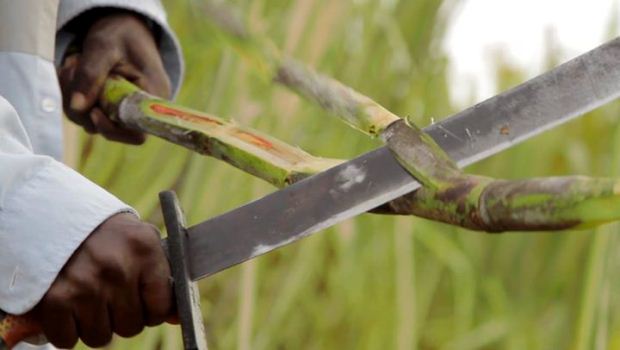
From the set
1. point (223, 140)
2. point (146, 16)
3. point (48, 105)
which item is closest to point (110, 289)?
point (223, 140)

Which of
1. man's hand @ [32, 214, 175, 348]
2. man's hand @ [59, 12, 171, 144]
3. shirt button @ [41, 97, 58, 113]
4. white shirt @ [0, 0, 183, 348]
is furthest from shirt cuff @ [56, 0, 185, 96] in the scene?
man's hand @ [32, 214, 175, 348]

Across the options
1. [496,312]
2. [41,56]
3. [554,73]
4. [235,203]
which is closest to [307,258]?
[235,203]

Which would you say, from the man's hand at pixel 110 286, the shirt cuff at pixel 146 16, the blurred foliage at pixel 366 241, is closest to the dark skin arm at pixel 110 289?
the man's hand at pixel 110 286

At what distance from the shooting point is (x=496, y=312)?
191 cm

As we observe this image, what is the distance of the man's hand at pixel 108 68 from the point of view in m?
1.12

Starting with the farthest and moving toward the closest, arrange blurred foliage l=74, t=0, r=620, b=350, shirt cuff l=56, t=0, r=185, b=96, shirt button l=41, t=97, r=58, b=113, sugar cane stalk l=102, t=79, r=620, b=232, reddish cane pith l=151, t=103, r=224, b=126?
blurred foliage l=74, t=0, r=620, b=350 < shirt cuff l=56, t=0, r=185, b=96 < shirt button l=41, t=97, r=58, b=113 < reddish cane pith l=151, t=103, r=224, b=126 < sugar cane stalk l=102, t=79, r=620, b=232

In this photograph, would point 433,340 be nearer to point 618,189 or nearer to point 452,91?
point 452,91

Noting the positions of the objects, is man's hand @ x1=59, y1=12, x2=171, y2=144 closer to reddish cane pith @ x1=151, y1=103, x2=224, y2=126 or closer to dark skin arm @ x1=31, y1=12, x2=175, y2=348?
reddish cane pith @ x1=151, y1=103, x2=224, y2=126

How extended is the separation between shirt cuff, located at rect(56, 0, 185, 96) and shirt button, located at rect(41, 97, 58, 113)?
12 cm

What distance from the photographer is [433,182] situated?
2.42ft

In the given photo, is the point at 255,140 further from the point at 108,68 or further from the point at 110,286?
the point at 108,68

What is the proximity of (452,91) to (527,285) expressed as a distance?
288mm

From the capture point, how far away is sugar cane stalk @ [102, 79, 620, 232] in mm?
648

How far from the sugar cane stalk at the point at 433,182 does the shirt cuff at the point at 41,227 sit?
0.09m
